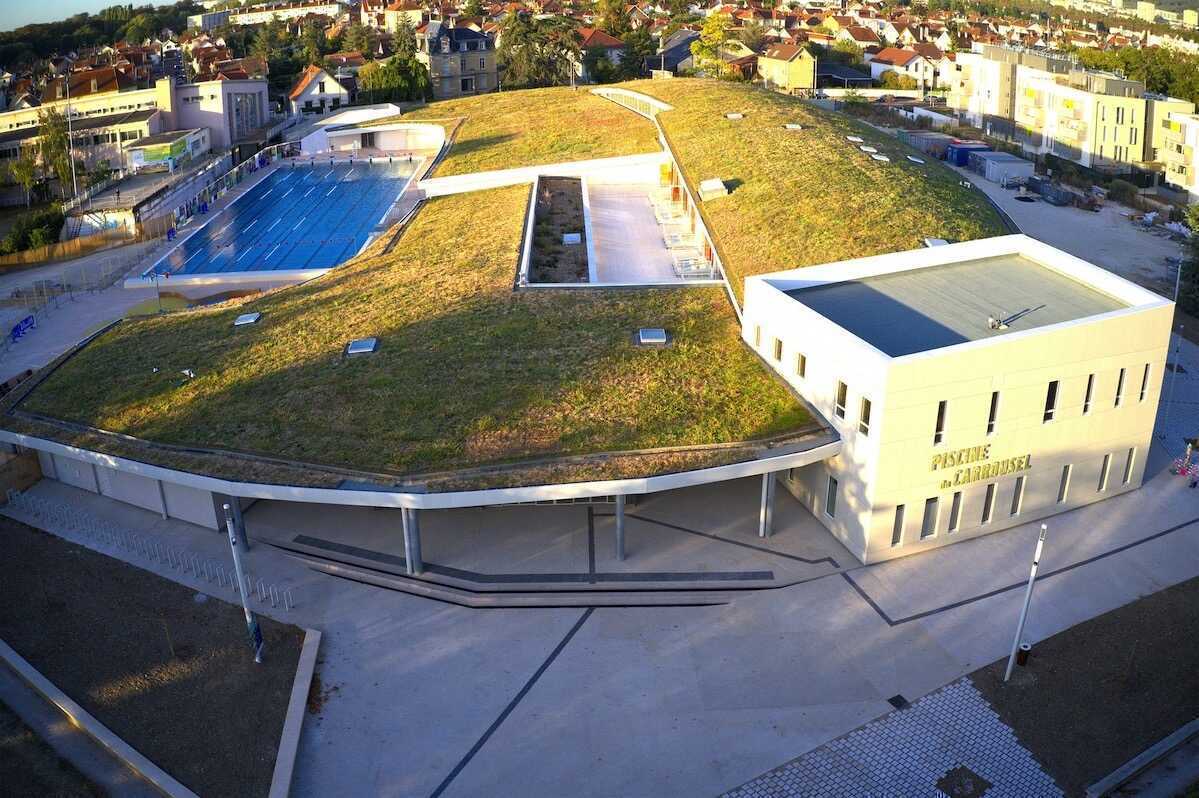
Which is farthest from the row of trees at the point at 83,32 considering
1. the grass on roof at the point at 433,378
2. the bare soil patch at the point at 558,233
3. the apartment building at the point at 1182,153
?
the apartment building at the point at 1182,153

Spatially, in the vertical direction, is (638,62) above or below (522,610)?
above

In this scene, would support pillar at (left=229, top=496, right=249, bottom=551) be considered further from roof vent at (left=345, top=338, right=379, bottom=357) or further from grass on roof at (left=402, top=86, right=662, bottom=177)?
grass on roof at (left=402, top=86, right=662, bottom=177)

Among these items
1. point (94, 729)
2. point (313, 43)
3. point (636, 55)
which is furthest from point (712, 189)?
point (313, 43)

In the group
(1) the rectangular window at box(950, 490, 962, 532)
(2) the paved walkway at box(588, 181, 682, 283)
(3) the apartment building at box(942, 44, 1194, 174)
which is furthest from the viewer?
(3) the apartment building at box(942, 44, 1194, 174)

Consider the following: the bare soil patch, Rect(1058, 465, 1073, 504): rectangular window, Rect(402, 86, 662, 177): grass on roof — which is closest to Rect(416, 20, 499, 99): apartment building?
Rect(402, 86, 662, 177): grass on roof

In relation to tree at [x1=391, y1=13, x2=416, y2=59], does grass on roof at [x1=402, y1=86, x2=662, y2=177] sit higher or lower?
lower

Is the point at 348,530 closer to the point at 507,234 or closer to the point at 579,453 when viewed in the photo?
the point at 579,453

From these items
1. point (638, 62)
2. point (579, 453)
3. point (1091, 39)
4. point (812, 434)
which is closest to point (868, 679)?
point (812, 434)
